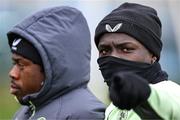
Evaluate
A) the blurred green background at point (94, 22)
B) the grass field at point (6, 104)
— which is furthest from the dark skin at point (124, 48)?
the grass field at point (6, 104)

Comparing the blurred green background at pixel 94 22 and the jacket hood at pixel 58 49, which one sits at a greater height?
the jacket hood at pixel 58 49

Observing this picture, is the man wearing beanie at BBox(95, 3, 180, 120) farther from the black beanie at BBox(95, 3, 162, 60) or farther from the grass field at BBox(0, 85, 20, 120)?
the grass field at BBox(0, 85, 20, 120)

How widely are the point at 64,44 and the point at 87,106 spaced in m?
0.29

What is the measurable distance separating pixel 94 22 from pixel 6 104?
0.91m

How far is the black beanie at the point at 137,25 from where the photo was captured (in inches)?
77.5

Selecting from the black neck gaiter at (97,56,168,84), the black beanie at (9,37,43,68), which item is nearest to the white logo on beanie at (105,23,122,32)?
the black neck gaiter at (97,56,168,84)

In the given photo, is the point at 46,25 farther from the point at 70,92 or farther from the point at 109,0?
the point at 109,0

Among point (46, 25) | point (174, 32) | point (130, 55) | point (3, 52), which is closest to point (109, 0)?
point (174, 32)

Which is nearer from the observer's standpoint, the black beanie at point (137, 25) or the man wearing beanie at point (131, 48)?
the man wearing beanie at point (131, 48)

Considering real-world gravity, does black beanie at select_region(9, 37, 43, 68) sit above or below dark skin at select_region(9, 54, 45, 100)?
above

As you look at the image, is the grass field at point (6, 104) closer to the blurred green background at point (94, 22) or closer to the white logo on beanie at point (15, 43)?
the blurred green background at point (94, 22)

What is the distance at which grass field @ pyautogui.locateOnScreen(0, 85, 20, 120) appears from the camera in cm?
371

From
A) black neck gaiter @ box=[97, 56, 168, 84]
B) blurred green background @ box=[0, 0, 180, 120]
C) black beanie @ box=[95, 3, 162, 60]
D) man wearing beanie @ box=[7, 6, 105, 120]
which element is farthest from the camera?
blurred green background @ box=[0, 0, 180, 120]

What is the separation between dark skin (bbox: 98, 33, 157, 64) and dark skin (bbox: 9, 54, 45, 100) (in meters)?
0.32
